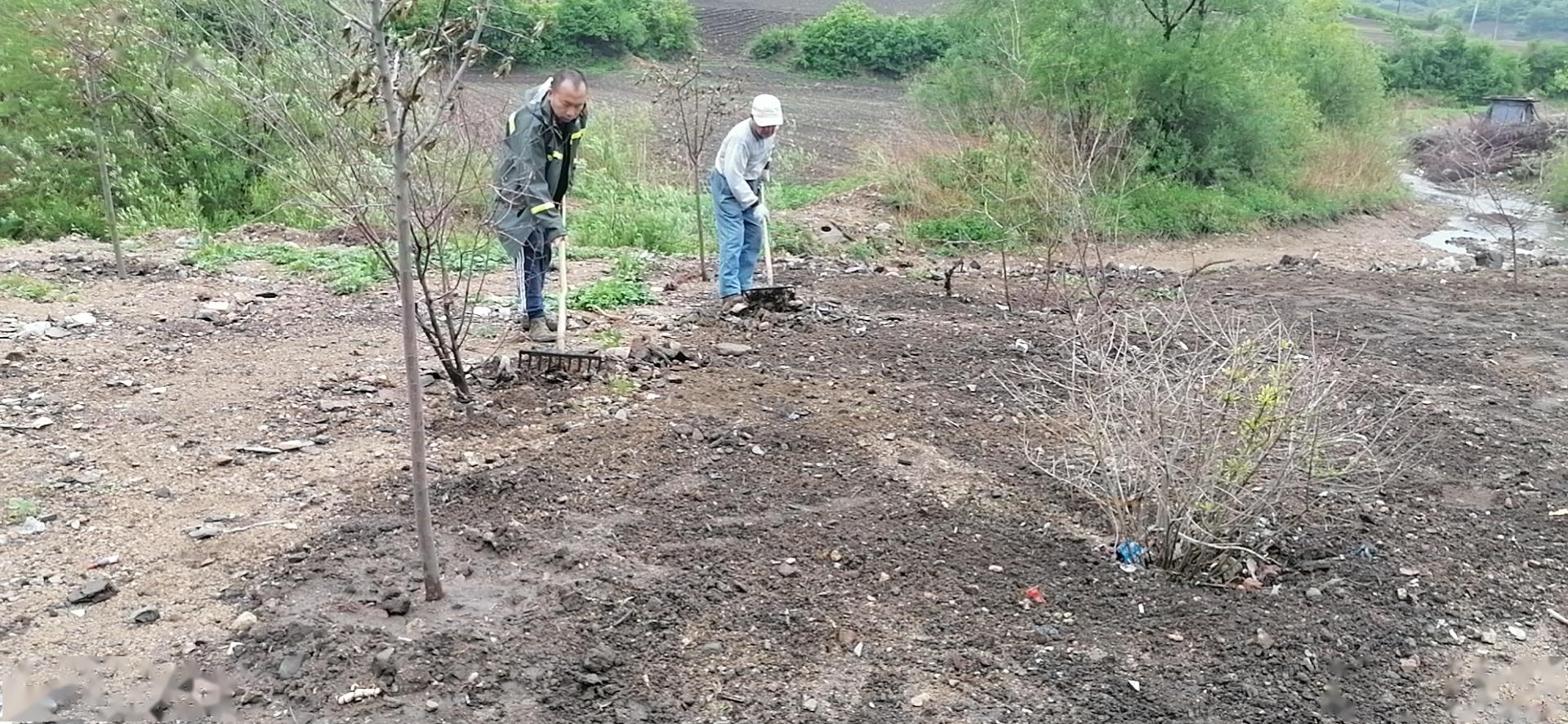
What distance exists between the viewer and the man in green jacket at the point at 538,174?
17.5 ft

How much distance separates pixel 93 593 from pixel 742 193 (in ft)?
13.0

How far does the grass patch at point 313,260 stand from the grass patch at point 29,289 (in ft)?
3.47

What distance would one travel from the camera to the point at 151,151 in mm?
10352

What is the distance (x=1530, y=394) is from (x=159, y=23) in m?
10.7

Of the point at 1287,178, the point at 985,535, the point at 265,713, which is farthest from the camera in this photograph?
the point at 1287,178

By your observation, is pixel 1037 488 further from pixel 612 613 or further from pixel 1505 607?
pixel 612 613

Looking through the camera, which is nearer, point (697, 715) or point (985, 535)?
point (697, 715)

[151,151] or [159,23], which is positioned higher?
[159,23]

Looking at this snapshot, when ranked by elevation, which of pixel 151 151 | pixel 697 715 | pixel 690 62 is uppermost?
pixel 690 62

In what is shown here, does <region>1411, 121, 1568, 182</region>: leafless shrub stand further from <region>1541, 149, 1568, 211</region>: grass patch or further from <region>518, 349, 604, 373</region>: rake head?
<region>518, 349, 604, 373</region>: rake head

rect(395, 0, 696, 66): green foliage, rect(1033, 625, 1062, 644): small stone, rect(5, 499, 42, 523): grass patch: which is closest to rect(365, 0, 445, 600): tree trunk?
rect(5, 499, 42, 523): grass patch

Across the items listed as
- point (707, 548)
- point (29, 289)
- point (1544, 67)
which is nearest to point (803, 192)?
point (29, 289)

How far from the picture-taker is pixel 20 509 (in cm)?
367

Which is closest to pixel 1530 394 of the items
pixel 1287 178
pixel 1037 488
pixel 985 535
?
pixel 1037 488
